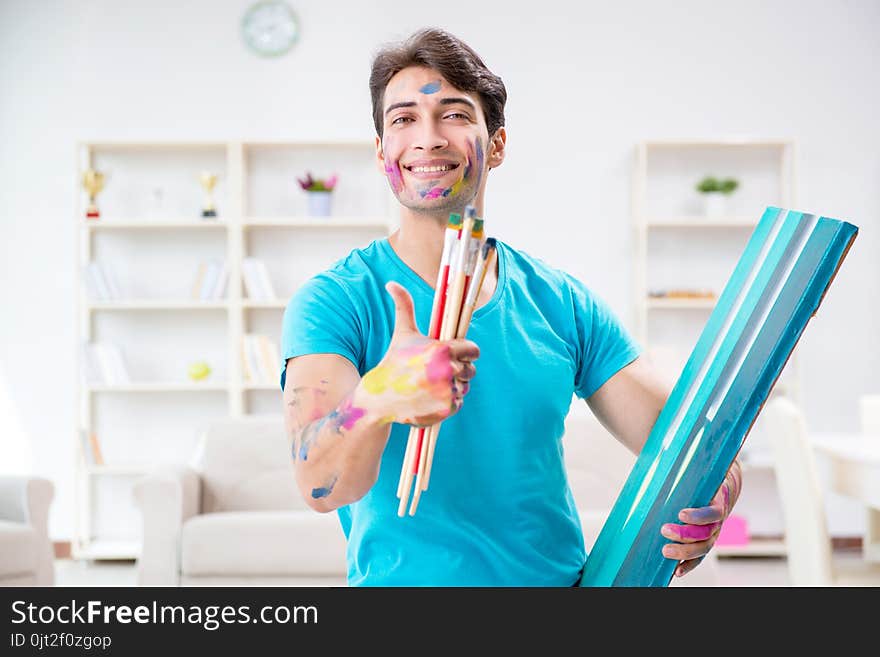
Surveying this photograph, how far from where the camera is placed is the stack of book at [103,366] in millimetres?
4766

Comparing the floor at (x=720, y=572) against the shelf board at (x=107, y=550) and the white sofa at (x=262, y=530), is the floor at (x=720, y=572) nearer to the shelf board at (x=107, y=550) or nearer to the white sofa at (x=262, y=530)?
the shelf board at (x=107, y=550)

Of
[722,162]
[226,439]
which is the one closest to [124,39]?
[226,439]

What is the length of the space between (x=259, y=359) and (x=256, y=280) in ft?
1.29

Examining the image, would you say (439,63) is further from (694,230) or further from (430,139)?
(694,230)

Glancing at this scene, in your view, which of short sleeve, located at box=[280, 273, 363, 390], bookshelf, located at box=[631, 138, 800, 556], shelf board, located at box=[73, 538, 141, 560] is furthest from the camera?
bookshelf, located at box=[631, 138, 800, 556]

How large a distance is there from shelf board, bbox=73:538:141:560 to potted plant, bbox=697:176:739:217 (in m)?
3.24

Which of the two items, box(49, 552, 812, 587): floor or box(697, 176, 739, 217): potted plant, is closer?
box(49, 552, 812, 587): floor

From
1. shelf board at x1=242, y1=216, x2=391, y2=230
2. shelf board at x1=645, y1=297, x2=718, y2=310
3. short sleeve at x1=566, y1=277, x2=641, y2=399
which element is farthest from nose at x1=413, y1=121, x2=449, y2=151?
shelf board at x1=645, y1=297, x2=718, y2=310

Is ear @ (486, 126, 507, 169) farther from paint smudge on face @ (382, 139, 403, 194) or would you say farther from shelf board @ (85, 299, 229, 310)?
shelf board @ (85, 299, 229, 310)

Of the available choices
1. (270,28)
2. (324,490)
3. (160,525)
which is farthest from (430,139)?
(270,28)

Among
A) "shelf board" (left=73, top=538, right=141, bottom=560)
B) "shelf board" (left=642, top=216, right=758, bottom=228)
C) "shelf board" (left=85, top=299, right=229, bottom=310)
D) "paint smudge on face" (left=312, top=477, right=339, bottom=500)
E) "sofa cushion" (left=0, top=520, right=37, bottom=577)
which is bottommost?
"shelf board" (left=73, top=538, right=141, bottom=560)

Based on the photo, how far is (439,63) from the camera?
100 cm

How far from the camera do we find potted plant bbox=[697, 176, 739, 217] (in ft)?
15.7

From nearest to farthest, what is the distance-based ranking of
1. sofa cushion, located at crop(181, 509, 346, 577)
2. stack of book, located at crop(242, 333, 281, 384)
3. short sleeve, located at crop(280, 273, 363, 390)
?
short sleeve, located at crop(280, 273, 363, 390) → sofa cushion, located at crop(181, 509, 346, 577) → stack of book, located at crop(242, 333, 281, 384)
